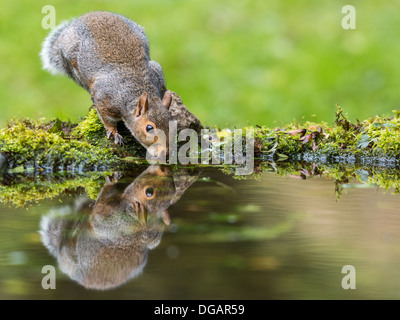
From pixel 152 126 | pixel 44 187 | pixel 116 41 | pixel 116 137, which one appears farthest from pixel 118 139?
pixel 44 187

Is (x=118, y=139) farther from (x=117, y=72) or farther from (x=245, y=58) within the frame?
(x=245, y=58)

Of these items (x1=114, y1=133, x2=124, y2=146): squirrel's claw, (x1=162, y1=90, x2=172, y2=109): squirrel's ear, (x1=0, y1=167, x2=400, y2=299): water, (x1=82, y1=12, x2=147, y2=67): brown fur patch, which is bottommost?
(x1=0, y1=167, x2=400, y2=299): water

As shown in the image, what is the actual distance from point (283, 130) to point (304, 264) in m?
3.47

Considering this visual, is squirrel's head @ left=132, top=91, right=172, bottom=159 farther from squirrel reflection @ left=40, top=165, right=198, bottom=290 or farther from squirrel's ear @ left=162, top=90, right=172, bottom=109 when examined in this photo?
squirrel reflection @ left=40, top=165, right=198, bottom=290

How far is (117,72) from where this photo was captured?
5984 mm

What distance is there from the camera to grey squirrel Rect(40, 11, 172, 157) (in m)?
5.61

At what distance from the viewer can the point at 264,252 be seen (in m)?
2.94

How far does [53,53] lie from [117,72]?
1.48 meters

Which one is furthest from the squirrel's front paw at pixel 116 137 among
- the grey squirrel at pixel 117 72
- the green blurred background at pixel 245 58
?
the green blurred background at pixel 245 58

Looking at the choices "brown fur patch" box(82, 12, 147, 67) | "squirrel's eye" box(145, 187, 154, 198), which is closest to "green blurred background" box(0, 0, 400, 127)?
"brown fur patch" box(82, 12, 147, 67)

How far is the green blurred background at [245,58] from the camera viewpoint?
30.1 ft

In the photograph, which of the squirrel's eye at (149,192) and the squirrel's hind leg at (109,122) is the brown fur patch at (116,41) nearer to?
the squirrel's hind leg at (109,122)
